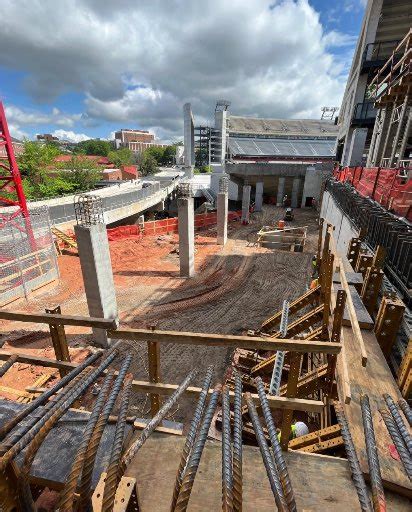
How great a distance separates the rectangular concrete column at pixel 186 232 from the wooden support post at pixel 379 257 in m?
9.53

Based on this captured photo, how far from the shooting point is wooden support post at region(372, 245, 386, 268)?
5.71 meters

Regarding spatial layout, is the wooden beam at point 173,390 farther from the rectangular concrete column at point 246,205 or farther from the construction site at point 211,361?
the rectangular concrete column at point 246,205

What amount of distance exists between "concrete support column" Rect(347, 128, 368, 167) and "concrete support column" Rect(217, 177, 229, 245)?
1324 centimetres

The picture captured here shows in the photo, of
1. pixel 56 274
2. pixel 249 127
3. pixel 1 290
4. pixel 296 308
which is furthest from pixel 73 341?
pixel 249 127

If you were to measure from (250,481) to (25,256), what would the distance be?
12.5 m

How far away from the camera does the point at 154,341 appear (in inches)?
112

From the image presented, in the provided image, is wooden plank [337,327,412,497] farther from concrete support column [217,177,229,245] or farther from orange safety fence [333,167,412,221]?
concrete support column [217,177,229,245]

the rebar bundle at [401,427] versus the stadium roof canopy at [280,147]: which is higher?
the stadium roof canopy at [280,147]

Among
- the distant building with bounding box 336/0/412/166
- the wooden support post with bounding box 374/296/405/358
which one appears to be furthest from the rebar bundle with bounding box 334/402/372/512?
the distant building with bounding box 336/0/412/166

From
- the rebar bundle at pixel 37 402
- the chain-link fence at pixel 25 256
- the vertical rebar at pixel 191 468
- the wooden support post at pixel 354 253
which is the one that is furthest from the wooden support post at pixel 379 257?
the chain-link fence at pixel 25 256

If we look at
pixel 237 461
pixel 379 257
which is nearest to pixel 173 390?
pixel 237 461

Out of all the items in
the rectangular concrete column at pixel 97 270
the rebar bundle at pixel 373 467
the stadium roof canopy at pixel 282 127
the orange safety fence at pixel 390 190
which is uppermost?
the stadium roof canopy at pixel 282 127

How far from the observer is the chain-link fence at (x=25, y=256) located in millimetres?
10805

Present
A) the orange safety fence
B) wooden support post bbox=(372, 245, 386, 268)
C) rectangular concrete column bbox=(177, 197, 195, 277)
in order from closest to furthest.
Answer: wooden support post bbox=(372, 245, 386, 268) < the orange safety fence < rectangular concrete column bbox=(177, 197, 195, 277)
